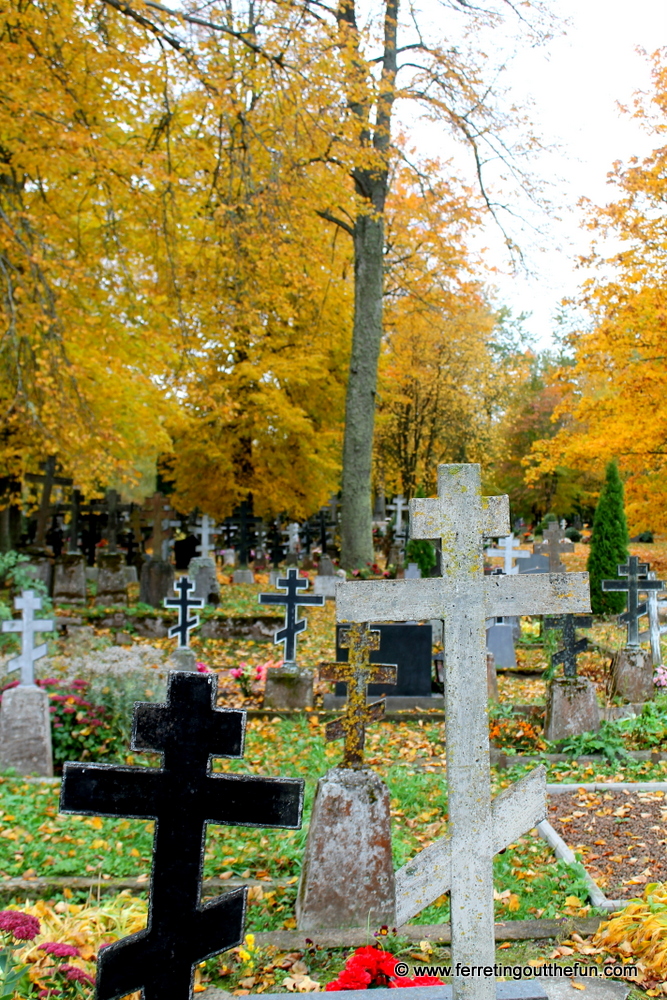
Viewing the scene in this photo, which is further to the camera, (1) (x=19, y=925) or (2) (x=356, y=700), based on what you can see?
(2) (x=356, y=700)

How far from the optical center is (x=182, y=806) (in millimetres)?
2377

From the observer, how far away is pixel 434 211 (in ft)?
56.9

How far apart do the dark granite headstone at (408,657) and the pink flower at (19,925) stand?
5705 mm

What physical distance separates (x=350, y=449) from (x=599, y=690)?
26.9ft

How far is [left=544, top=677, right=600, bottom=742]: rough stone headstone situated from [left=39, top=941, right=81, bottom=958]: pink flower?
15.6 feet

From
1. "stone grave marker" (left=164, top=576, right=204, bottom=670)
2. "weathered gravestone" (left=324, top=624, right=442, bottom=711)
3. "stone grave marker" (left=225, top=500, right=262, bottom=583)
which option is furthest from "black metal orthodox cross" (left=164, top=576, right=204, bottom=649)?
"stone grave marker" (left=225, top=500, right=262, bottom=583)

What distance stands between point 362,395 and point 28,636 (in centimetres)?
987

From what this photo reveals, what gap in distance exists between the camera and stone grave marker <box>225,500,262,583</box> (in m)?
17.2

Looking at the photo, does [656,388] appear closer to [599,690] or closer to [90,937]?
[599,690]

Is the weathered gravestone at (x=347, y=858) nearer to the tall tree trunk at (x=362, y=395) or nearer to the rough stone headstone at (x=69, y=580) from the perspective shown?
the rough stone headstone at (x=69, y=580)

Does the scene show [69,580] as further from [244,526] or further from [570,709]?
[570,709]

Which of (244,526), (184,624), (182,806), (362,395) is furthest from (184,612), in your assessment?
(244,526)

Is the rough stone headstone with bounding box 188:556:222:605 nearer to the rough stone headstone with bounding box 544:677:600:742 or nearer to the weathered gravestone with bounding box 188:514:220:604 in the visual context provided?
the weathered gravestone with bounding box 188:514:220:604

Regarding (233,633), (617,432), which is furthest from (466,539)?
(617,432)
